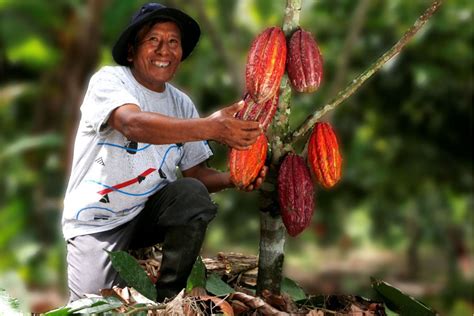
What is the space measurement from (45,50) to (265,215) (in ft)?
10.0

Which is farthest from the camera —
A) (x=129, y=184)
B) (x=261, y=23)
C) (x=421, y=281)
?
(x=421, y=281)

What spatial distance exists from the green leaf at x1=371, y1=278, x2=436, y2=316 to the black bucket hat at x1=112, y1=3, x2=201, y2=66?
971 mm

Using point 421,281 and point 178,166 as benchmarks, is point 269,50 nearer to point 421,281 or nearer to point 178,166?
point 178,166

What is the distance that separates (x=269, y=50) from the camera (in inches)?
77.4

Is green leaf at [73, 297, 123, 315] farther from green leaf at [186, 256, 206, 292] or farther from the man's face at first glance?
the man's face

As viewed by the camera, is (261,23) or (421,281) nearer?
(261,23)

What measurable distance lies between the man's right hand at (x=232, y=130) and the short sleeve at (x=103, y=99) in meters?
0.31

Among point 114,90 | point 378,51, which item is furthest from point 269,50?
point 378,51

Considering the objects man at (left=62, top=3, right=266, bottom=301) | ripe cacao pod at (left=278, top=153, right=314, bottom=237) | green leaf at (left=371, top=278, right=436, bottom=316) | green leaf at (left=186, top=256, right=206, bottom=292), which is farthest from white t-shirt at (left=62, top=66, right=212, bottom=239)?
green leaf at (left=371, top=278, right=436, bottom=316)

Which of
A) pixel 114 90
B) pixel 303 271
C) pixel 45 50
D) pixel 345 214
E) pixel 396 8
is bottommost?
pixel 303 271

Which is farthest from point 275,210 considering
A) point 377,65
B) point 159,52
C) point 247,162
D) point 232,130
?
point 159,52

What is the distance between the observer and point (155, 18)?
2287 mm

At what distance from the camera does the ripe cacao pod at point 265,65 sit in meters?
1.93

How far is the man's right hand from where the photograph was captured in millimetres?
1869
